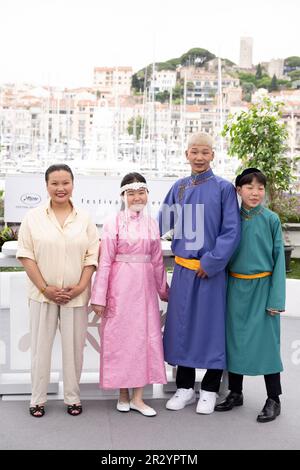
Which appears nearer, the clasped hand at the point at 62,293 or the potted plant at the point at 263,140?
the clasped hand at the point at 62,293

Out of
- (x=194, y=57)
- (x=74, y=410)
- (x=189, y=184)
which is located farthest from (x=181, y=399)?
(x=194, y=57)

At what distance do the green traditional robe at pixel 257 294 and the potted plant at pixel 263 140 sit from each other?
312 centimetres

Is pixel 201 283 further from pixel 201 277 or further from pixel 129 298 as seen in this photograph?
pixel 129 298

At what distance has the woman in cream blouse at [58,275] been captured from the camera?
2572 millimetres

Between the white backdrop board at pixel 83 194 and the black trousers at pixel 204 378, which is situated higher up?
the white backdrop board at pixel 83 194

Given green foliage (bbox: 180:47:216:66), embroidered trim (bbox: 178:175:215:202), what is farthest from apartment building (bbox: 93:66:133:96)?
embroidered trim (bbox: 178:175:215:202)

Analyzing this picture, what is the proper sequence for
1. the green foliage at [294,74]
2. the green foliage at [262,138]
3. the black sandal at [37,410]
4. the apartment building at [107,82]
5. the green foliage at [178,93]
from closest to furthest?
the black sandal at [37,410] → the green foliage at [262,138] → the green foliage at [294,74] → the green foliage at [178,93] → the apartment building at [107,82]

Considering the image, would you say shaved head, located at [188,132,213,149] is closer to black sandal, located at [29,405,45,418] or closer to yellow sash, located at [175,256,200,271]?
yellow sash, located at [175,256,200,271]

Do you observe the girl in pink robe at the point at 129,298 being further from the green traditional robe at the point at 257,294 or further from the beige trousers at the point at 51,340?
the green traditional robe at the point at 257,294

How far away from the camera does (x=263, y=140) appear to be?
5742mm

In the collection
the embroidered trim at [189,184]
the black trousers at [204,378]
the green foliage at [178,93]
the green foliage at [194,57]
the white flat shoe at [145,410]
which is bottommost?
the white flat shoe at [145,410]

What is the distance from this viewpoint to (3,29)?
13625 millimetres

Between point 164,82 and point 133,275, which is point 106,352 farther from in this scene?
point 164,82

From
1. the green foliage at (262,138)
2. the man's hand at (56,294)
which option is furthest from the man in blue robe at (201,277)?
the green foliage at (262,138)
